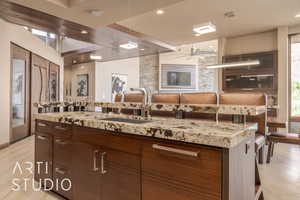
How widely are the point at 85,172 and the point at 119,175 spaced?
1.27 ft

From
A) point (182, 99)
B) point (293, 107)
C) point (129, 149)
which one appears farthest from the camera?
point (293, 107)

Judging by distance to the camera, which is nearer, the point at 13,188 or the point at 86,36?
the point at 13,188

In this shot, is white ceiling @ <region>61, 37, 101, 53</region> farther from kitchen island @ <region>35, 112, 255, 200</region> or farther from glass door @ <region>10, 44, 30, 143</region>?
kitchen island @ <region>35, 112, 255, 200</region>

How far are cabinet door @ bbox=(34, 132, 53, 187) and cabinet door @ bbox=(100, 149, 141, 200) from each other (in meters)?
0.84

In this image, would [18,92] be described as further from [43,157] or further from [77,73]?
[77,73]

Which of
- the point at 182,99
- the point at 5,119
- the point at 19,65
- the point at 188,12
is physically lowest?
the point at 5,119

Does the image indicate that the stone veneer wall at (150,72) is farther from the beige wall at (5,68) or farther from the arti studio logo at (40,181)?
the arti studio logo at (40,181)

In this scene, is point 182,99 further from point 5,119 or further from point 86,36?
point 5,119

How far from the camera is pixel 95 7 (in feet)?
9.40

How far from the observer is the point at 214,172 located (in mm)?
939

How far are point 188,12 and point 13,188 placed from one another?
161 inches

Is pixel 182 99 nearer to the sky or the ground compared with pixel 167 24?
nearer to the ground

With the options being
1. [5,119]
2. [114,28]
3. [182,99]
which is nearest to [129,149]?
[182,99]

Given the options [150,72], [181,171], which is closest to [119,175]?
[181,171]
